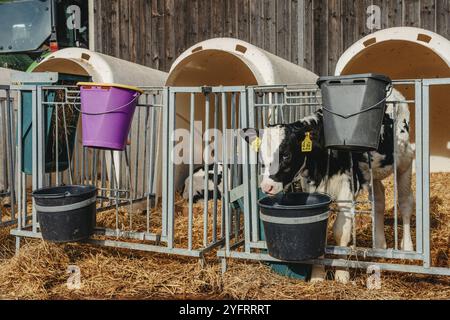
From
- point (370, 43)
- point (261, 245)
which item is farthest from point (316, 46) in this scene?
point (261, 245)

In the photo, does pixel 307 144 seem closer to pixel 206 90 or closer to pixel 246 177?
pixel 246 177

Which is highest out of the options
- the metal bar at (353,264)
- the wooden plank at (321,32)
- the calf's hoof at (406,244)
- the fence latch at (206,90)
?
the wooden plank at (321,32)

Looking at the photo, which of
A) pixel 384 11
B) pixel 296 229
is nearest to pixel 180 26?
pixel 384 11

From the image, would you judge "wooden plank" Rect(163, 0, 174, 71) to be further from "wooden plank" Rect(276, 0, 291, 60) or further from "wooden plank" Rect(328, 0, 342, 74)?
"wooden plank" Rect(328, 0, 342, 74)

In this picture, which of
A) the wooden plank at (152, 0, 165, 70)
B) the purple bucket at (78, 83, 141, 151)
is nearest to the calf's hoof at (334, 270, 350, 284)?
the purple bucket at (78, 83, 141, 151)

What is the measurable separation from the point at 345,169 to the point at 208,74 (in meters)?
3.86

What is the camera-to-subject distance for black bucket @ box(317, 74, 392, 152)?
326 cm

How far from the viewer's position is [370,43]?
251 inches

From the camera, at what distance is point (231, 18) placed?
8.55 metres

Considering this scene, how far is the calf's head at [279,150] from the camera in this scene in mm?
3699

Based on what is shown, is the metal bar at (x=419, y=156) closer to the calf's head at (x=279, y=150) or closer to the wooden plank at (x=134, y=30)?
the calf's head at (x=279, y=150)

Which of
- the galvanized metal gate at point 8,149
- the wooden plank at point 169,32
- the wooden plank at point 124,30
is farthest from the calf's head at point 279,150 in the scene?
the wooden plank at point 124,30
